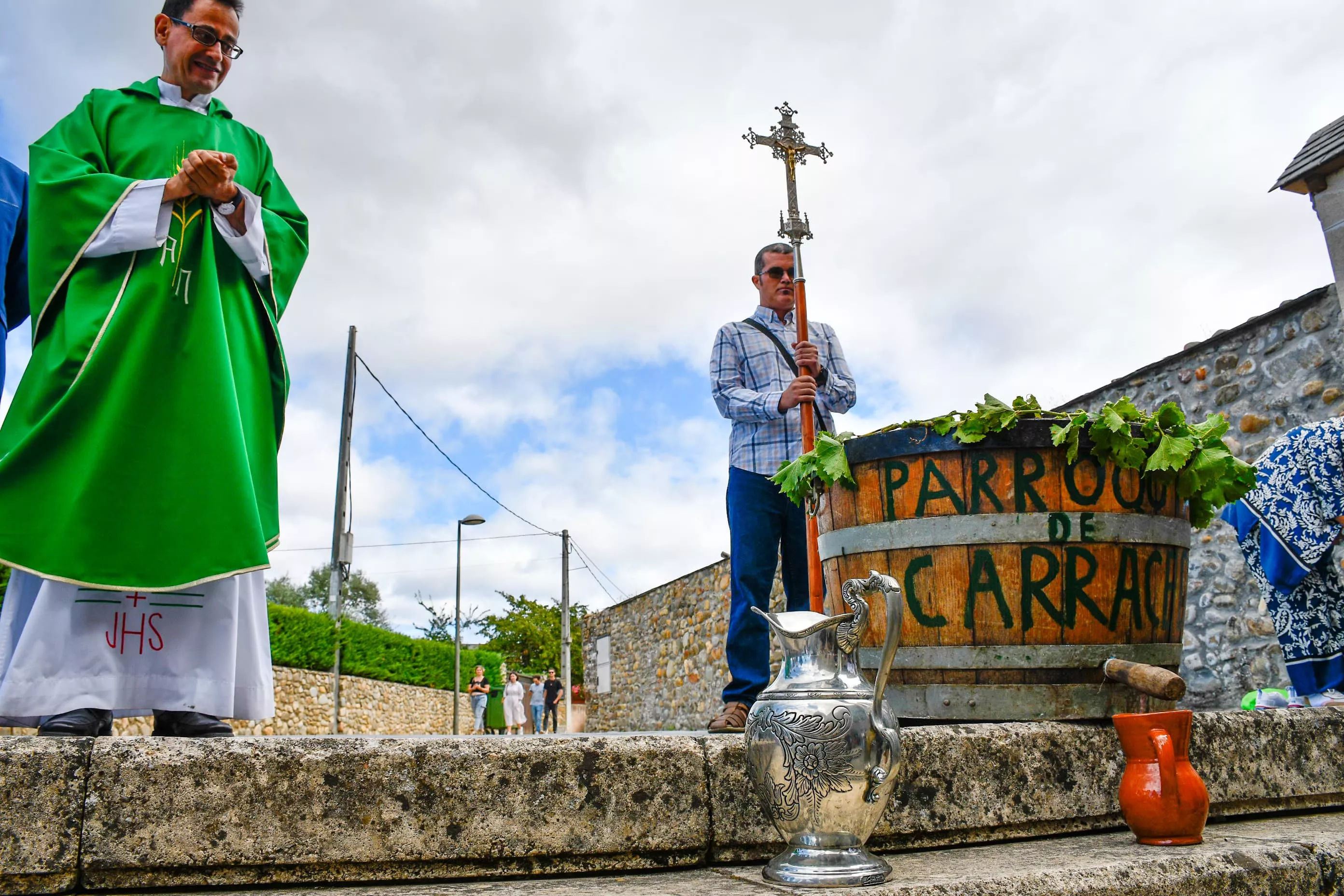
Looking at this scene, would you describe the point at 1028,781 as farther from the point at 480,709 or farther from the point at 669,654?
the point at 480,709

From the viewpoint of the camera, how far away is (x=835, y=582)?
267 cm

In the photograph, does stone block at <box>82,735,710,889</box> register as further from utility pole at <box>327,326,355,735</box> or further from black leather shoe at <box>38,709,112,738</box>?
utility pole at <box>327,326,355,735</box>

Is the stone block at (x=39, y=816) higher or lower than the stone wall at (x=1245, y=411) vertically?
lower

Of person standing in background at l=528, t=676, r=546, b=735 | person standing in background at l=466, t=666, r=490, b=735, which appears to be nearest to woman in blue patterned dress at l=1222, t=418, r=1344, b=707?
person standing in background at l=466, t=666, r=490, b=735

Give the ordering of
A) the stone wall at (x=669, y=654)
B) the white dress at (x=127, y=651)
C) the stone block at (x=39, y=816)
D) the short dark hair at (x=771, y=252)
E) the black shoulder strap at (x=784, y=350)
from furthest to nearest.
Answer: the stone wall at (x=669, y=654), the short dark hair at (x=771, y=252), the black shoulder strap at (x=784, y=350), the white dress at (x=127, y=651), the stone block at (x=39, y=816)

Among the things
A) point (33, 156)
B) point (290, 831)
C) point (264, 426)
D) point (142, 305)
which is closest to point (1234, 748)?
point (290, 831)

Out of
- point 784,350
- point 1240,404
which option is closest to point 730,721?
point 784,350

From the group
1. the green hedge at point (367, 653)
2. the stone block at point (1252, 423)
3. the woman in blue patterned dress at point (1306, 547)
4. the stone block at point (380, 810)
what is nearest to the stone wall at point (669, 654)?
the stone block at point (1252, 423)

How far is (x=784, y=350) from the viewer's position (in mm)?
3547

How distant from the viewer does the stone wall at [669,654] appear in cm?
1224

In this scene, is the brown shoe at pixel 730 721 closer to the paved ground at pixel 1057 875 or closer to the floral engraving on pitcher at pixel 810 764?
the paved ground at pixel 1057 875

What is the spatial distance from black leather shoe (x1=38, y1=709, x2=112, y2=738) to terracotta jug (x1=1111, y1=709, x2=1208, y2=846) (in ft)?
7.38

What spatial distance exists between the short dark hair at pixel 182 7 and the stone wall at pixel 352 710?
1193cm

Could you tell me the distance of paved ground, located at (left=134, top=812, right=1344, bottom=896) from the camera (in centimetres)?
163
